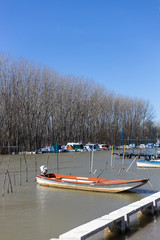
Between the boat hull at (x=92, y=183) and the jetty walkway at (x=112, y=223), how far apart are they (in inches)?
189

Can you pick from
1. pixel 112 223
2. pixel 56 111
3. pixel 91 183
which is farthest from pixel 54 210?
pixel 56 111

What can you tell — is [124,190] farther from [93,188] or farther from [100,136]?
[100,136]

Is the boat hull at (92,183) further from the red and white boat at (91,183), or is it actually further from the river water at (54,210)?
the river water at (54,210)

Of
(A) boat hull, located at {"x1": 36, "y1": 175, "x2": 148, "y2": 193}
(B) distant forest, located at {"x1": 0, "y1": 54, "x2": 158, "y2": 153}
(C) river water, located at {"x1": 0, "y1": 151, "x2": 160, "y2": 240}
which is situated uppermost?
(B) distant forest, located at {"x1": 0, "y1": 54, "x2": 158, "y2": 153}

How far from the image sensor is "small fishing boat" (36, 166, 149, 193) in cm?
1653

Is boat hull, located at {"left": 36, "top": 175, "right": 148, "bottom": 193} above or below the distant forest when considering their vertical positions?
below

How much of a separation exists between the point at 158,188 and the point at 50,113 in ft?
183

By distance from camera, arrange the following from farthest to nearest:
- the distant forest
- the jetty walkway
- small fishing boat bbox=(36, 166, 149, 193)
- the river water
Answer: the distant forest
small fishing boat bbox=(36, 166, 149, 193)
the river water
the jetty walkway

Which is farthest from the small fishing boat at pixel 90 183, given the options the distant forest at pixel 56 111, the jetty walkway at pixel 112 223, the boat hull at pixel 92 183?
the distant forest at pixel 56 111

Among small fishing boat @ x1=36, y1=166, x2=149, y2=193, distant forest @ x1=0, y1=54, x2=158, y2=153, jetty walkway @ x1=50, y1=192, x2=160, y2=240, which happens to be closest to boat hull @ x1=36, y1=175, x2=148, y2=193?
small fishing boat @ x1=36, y1=166, x2=149, y2=193

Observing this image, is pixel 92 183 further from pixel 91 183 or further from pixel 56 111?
pixel 56 111

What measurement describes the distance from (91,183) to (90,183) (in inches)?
2.5

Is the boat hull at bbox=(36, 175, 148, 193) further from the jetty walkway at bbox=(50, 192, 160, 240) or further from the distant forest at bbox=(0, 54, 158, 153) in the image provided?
the distant forest at bbox=(0, 54, 158, 153)

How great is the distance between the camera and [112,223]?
862 centimetres
